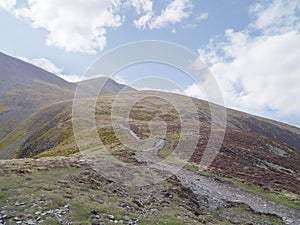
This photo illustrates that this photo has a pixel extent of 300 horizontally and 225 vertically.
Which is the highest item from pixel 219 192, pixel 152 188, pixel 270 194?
pixel 270 194

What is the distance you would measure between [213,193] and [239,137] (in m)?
43.8

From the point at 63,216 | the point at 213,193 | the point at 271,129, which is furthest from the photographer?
the point at 271,129

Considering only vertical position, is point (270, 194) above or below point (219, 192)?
above

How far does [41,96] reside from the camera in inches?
7392

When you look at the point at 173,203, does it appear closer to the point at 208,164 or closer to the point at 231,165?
the point at 208,164

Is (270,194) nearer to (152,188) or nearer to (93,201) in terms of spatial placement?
(152,188)

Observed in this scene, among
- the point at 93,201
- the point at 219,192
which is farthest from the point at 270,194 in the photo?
the point at 93,201

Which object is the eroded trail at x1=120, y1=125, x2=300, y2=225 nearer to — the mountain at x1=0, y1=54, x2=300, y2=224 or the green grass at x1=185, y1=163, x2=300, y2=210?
the mountain at x1=0, y1=54, x2=300, y2=224

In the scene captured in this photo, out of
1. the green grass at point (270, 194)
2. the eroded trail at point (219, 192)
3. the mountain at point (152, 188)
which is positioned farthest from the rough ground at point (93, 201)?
the green grass at point (270, 194)

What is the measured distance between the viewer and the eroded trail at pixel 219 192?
26181 mm

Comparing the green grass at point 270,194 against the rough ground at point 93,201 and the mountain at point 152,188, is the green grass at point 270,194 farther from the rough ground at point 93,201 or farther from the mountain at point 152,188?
the rough ground at point 93,201

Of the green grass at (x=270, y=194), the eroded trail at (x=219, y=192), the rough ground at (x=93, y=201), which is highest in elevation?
the green grass at (x=270, y=194)

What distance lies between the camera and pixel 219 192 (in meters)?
30.2

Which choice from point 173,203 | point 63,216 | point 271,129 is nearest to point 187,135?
point 173,203
